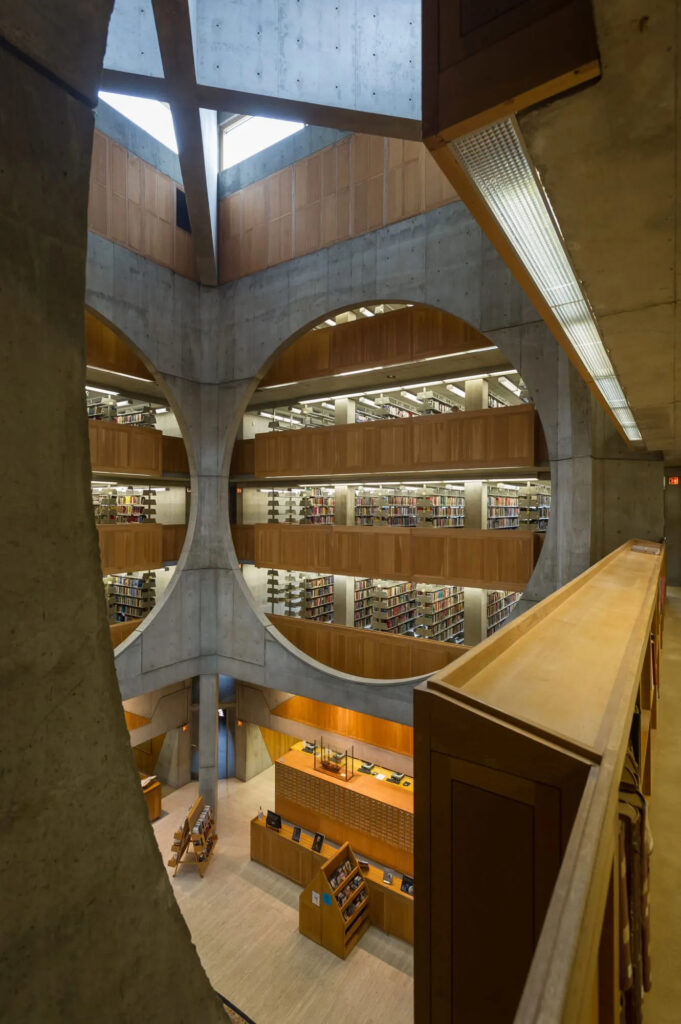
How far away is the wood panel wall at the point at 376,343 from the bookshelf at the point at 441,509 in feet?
8.21

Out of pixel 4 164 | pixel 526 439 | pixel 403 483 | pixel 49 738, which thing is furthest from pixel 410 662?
pixel 4 164

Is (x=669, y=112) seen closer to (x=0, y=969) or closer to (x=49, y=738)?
(x=49, y=738)

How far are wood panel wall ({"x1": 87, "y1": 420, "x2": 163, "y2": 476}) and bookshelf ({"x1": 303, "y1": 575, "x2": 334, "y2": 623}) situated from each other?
3.79 meters

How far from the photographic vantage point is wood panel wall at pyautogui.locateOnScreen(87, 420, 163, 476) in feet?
28.0

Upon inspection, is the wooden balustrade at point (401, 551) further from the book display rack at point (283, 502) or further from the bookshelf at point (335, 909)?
the bookshelf at point (335, 909)

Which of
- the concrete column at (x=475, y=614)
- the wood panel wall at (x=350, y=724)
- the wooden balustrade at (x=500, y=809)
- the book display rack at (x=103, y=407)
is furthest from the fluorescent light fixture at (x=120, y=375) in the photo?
the wooden balustrade at (x=500, y=809)

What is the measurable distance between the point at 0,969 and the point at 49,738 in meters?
0.44

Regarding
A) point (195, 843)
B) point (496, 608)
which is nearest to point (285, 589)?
point (496, 608)

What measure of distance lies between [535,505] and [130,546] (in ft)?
24.0

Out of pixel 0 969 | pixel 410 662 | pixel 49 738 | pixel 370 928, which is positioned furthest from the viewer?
pixel 410 662

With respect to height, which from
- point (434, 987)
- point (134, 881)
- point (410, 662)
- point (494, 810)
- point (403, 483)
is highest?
point (403, 483)

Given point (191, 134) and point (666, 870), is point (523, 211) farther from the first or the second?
point (191, 134)

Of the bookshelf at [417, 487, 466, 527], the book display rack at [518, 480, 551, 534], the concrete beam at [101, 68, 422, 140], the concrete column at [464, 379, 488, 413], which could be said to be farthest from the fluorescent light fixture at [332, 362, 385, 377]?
the book display rack at [518, 480, 551, 534]

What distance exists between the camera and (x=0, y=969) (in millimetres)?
1042
